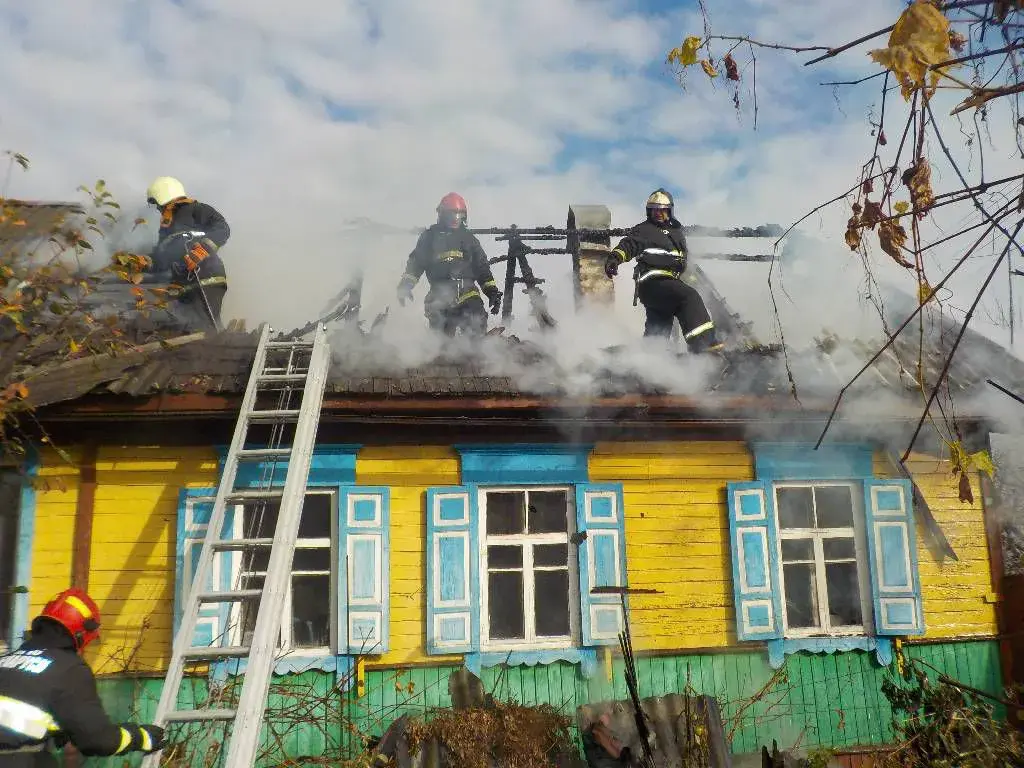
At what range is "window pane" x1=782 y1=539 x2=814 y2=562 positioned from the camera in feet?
25.0

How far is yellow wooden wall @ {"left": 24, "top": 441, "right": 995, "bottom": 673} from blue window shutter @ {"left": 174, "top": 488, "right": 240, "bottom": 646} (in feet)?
0.40

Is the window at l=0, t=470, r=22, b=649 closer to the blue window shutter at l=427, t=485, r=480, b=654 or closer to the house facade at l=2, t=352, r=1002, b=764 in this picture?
the house facade at l=2, t=352, r=1002, b=764

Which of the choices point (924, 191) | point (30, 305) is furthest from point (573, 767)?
point (30, 305)

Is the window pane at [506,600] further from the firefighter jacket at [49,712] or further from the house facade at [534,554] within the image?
the firefighter jacket at [49,712]

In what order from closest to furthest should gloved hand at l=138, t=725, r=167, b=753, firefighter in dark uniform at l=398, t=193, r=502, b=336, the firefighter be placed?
gloved hand at l=138, t=725, r=167, b=753, the firefighter, firefighter in dark uniform at l=398, t=193, r=502, b=336

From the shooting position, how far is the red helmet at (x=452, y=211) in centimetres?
949

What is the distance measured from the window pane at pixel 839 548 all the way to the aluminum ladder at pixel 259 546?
14.6ft

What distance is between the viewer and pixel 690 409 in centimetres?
696

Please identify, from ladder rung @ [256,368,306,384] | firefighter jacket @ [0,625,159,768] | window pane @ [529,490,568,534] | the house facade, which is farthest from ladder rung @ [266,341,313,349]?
firefighter jacket @ [0,625,159,768]

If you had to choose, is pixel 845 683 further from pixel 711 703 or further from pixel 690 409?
pixel 690 409

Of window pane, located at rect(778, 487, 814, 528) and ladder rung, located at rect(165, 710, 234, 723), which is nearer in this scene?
ladder rung, located at rect(165, 710, 234, 723)

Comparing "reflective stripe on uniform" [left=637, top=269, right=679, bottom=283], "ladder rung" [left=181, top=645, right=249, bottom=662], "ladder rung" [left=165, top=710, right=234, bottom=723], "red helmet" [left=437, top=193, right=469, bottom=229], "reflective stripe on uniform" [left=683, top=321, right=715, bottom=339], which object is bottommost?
"ladder rung" [left=165, top=710, right=234, bottom=723]

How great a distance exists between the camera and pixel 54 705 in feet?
13.5

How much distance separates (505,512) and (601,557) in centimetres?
100
